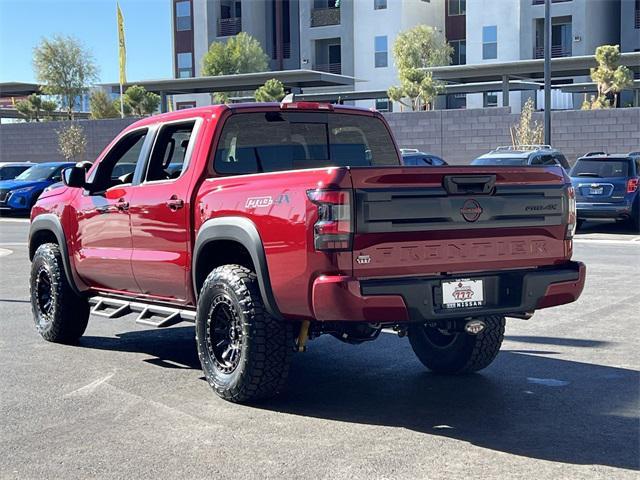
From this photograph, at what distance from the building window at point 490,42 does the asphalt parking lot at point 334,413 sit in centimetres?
4820

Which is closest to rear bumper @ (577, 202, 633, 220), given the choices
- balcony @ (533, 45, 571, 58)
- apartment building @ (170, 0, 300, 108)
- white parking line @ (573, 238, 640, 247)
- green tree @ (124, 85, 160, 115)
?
white parking line @ (573, 238, 640, 247)

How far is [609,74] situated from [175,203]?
35.6m

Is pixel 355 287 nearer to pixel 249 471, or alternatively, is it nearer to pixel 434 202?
pixel 434 202

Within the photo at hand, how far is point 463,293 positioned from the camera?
5867mm

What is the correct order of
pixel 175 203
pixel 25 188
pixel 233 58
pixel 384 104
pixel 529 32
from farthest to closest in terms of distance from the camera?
pixel 233 58, pixel 384 104, pixel 529 32, pixel 25 188, pixel 175 203

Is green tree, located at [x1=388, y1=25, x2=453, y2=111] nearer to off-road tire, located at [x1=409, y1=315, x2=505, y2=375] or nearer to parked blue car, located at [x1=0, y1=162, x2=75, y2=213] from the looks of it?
parked blue car, located at [x1=0, y1=162, x2=75, y2=213]

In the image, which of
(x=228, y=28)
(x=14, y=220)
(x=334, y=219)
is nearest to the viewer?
(x=334, y=219)

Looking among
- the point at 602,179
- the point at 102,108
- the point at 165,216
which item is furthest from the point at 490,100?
the point at 165,216

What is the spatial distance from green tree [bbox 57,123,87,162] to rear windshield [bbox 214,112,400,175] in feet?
120

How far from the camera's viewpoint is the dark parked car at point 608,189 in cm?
2009

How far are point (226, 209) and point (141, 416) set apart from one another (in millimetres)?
1405

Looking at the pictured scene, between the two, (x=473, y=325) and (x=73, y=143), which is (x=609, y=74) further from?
(x=473, y=325)

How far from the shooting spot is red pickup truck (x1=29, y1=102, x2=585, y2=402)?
558 cm

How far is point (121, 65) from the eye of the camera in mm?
54844
